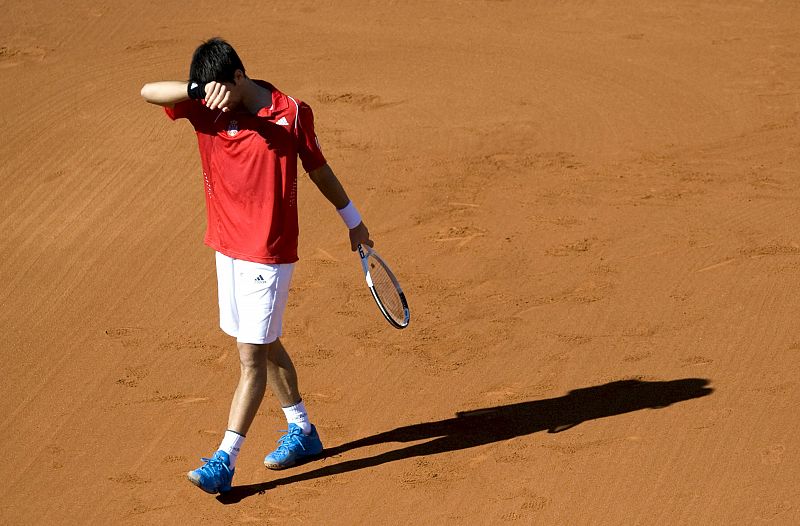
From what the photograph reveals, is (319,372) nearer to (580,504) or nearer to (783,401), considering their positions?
(580,504)

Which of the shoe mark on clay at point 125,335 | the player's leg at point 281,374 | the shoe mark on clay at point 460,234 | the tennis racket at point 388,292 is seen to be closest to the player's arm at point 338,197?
the tennis racket at point 388,292

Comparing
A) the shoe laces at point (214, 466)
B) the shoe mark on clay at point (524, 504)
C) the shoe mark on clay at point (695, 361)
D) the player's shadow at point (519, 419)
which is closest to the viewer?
the shoe mark on clay at point (524, 504)

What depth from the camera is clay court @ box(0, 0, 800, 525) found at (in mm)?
6598

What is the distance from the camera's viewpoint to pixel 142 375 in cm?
778

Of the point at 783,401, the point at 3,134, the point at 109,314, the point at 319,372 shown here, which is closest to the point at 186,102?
the point at 319,372

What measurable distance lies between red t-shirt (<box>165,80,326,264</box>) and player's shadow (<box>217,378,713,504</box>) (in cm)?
144

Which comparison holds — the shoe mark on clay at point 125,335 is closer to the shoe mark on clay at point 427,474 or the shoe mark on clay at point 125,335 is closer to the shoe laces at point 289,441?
the shoe laces at point 289,441

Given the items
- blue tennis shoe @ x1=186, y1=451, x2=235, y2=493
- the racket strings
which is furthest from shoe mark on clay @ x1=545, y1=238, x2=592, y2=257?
blue tennis shoe @ x1=186, y1=451, x2=235, y2=493

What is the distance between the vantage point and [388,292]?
282 inches

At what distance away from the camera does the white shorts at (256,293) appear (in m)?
6.26

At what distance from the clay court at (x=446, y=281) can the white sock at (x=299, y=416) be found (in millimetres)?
249

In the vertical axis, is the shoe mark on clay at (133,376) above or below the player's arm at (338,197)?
below

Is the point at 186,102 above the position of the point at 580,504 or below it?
above

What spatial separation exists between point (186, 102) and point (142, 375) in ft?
7.81
